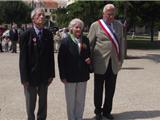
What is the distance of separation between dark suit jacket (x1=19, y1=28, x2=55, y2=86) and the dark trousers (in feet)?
4.11

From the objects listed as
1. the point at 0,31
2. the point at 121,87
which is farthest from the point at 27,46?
the point at 0,31

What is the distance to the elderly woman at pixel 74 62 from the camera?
683cm

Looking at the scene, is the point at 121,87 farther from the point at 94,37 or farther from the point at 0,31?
the point at 0,31

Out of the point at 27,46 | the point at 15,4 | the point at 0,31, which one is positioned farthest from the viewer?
the point at 15,4

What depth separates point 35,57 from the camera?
6344 millimetres

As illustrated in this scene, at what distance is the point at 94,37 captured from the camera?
741cm

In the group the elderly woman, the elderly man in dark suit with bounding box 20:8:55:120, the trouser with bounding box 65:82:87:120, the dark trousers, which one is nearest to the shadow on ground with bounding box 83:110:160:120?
the dark trousers

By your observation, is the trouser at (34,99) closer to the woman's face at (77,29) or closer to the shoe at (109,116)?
the woman's face at (77,29)

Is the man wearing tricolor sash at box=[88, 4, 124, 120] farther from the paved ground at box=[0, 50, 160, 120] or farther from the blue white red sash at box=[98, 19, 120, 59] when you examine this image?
the paved ground at box=[0, 50, 160, 120]

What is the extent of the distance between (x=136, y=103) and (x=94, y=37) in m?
2.24

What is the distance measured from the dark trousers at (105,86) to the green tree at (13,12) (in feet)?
232

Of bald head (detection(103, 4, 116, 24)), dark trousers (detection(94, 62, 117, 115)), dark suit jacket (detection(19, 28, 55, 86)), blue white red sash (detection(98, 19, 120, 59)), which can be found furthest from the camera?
dark trousers (detection(94, 62, 117, 115))

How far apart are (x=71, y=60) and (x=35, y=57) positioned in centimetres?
72

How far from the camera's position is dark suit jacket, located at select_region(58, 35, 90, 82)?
6.84 m
